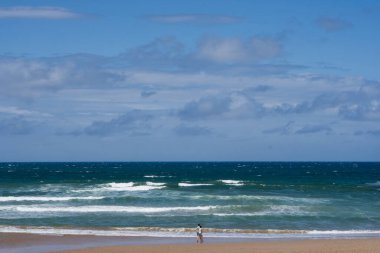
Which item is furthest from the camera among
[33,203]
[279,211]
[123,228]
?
[33,203]

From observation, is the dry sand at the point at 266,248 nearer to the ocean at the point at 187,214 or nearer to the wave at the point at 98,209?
the ocean at the point at 187,214

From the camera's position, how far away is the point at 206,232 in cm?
2872

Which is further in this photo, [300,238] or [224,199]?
[224,199]

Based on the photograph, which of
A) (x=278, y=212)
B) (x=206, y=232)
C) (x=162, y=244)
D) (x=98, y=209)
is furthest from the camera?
(x=98, y=209)

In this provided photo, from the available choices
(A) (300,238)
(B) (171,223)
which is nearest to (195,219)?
(B) (171,223)

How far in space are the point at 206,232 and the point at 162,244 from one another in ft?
16.1

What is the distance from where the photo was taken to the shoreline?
22359 millimetres

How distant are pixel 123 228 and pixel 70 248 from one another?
21.3 feet

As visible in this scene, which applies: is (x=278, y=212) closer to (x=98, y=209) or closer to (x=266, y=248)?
(x=98, y=209)

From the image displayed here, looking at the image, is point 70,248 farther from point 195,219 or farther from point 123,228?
point 195,219

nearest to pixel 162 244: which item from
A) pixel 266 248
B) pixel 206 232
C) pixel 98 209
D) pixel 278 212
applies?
pixel 266 248

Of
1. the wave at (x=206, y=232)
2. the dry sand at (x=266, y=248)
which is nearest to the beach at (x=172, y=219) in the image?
the wave at (x=206, y=232)

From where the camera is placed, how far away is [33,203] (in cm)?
4147

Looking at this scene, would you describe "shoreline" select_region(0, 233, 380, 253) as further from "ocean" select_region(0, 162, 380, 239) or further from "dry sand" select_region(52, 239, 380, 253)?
"ocean" select_region(0, 162, 380, 239)
